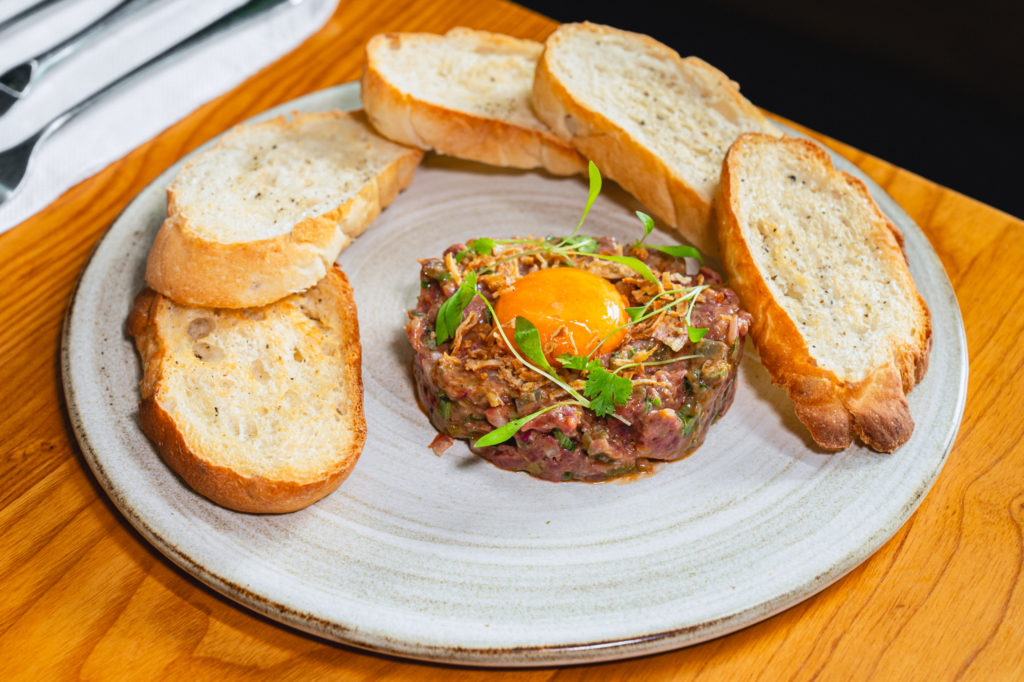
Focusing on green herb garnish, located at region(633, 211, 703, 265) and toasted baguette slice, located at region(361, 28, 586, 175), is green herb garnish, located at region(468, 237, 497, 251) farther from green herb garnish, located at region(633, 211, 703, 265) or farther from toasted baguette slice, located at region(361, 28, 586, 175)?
toasted baguette slice, located at region(361, 28, 586, 175)

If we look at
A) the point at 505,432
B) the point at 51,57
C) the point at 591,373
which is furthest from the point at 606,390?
the point at 51,57

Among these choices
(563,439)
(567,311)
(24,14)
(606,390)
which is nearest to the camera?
(606,390)

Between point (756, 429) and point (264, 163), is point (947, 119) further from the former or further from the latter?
point (264, 163)

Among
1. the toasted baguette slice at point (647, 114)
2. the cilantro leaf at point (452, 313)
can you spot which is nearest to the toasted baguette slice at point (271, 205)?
the cilantro leaf at point (452, 313)

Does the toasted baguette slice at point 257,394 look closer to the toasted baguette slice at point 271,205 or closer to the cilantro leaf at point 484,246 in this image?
the toasted baguette slice at point 271,205

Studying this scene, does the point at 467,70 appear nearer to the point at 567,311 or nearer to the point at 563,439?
the point at 567,311

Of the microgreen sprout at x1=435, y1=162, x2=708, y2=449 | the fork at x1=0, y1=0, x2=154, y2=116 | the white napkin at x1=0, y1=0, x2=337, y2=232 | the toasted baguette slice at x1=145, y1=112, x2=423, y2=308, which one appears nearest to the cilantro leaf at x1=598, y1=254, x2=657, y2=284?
the microgreen sprout at x1=435, y1=162, x2=708, y2=449

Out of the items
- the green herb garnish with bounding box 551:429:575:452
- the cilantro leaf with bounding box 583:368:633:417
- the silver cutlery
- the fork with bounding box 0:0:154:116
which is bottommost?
the green herb garnish with bounding box 551:429:575:452
